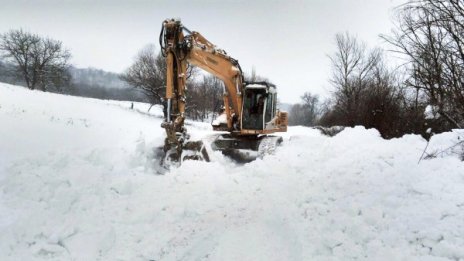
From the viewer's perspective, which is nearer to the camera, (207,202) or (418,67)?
(418,67)

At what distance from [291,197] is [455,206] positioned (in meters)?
2.33

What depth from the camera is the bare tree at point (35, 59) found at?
41750 millimetres

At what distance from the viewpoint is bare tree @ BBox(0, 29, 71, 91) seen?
1644 inches

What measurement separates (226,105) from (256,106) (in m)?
0.92

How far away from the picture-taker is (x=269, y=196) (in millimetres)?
6609

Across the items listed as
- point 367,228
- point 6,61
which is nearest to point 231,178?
point 367,228

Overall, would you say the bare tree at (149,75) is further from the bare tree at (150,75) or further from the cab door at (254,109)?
the cab door at (254,109)

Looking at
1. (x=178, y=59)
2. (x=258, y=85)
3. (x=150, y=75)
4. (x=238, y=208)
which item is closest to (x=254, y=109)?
(x=258, y=85)

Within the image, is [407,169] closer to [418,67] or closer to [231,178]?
[418,67]

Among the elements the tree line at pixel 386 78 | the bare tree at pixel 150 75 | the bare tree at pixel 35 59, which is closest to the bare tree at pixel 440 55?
the tree line at pixel 386 78

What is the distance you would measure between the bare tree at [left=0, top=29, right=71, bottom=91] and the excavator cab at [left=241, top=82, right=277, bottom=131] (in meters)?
35.8

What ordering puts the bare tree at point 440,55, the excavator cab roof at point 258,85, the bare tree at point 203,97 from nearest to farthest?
the bare tree at point 440,55, the excavator cab roof at point 258,85, the bare tree at point 203,97

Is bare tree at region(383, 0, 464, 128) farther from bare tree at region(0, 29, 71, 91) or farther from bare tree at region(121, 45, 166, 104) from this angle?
bare tree at region(0, 29, 71, 91)

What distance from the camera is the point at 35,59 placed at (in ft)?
137
